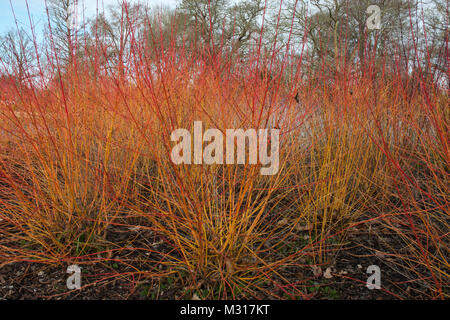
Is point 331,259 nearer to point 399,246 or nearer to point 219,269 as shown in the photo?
point 399,246

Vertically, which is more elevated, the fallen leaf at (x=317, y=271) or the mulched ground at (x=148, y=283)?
the fallen leaf at (x=317, y=271)

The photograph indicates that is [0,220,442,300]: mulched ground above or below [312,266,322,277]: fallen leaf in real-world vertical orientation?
below

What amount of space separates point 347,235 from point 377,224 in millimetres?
302

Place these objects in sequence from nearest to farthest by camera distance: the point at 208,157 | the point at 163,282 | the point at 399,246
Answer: the point at 163,282
the point at 399,246
the point at 208,157

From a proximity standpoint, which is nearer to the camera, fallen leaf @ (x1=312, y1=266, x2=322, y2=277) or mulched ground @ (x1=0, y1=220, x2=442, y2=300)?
mulched ground @ (x1=0, y1=220, x2=442, y2=300)

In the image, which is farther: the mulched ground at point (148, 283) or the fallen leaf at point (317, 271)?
the fallen leaf at point (317, 271)

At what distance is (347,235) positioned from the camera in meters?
2.00

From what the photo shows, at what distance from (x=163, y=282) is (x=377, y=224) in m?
1.56

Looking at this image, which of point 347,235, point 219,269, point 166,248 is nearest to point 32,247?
point 166,248

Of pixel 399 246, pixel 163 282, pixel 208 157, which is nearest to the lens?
pixel 163 282
